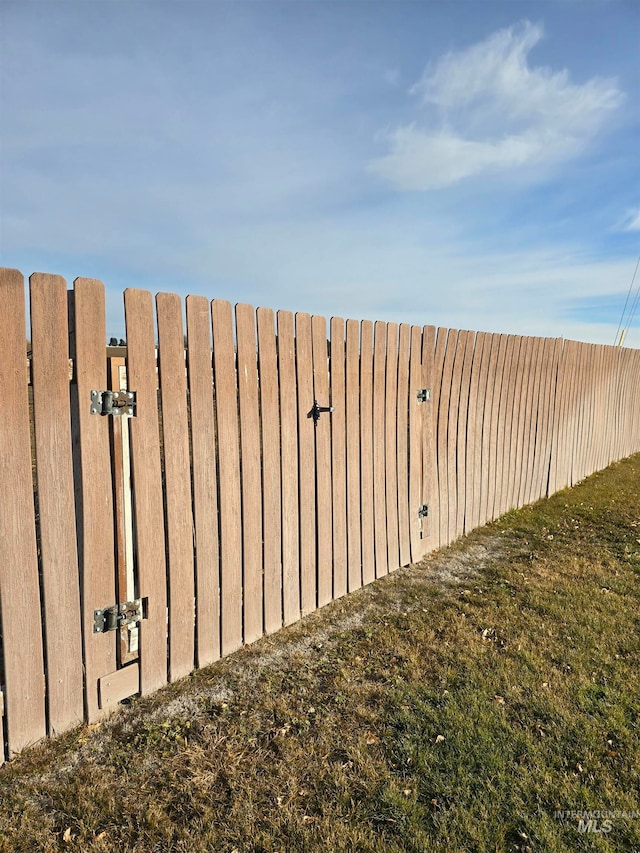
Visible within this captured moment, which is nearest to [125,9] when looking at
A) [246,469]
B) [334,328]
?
[334,328]

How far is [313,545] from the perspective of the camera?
11.3 ft

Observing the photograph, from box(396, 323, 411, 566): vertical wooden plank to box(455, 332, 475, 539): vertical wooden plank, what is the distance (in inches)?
40.0

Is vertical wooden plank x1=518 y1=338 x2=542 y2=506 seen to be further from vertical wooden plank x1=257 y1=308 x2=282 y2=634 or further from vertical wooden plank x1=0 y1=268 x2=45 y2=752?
vertical wooden plank x1=0 y1=268 x2=45 y2=752

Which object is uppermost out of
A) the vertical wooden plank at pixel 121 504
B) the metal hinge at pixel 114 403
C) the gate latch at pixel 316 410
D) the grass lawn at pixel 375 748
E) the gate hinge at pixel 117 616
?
the metal hinge at pixel 114 403

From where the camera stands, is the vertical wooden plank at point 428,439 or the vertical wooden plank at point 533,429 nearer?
the vertical wooden plank at point 428,439

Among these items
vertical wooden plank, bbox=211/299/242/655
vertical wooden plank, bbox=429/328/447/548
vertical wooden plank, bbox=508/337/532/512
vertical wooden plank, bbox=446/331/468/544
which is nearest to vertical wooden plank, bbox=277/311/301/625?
vertical wooden plank, bbox=211/299/242/655

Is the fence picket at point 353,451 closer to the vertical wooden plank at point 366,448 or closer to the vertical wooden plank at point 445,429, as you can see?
the vertical wooden plank at point 366,448

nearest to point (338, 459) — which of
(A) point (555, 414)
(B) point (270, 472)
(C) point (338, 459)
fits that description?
(C) point (338, 459)

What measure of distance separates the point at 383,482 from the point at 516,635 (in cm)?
155

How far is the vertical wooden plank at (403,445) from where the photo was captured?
4.19 meters

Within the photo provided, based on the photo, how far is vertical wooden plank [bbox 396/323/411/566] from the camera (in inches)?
165

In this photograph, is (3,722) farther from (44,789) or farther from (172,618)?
(172,618)

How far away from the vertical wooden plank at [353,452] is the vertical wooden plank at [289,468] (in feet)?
1.92

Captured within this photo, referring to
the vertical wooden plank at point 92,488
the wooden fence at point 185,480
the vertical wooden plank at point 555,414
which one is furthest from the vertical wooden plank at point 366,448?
the vertical wooden plank at point 555,414
